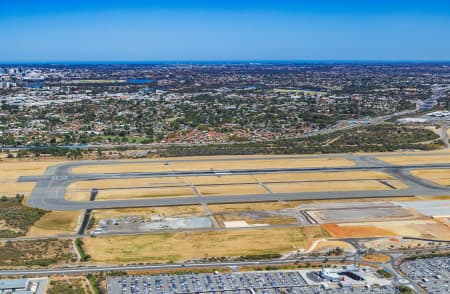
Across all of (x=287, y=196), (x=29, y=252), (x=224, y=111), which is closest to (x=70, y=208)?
(x=29, y=252)

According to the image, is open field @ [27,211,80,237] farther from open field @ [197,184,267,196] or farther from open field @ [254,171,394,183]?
open field @ [254,171,394,183]

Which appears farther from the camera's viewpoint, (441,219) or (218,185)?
(218,185)

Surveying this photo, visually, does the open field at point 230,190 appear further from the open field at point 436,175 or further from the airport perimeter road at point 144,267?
the open field at point 436,175

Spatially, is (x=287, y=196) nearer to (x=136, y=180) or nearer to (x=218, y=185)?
(x=218, y=185)

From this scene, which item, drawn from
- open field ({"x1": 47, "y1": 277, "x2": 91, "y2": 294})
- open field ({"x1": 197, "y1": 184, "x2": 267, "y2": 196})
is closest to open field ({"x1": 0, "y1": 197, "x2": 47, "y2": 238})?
open field ({"x1": 47, "y1": 277, "x2": 91, "y2": 294})

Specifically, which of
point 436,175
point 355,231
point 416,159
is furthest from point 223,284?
point 416,159
